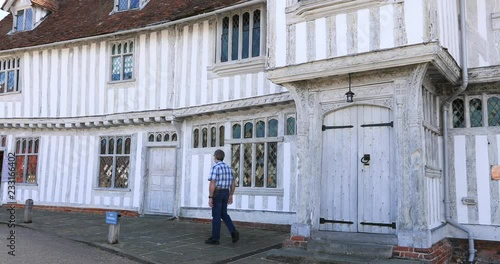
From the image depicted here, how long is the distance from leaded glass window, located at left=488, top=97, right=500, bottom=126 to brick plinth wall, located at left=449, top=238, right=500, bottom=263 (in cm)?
207

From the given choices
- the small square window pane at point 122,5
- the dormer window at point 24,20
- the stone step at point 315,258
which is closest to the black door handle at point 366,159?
the stone step at point 315,258

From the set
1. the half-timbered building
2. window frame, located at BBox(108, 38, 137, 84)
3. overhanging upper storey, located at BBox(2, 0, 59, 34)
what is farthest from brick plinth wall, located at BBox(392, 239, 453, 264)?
overhanging upper storey, located at BBox(2, 0, 59, 34)

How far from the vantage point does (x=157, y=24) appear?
40.8 ft

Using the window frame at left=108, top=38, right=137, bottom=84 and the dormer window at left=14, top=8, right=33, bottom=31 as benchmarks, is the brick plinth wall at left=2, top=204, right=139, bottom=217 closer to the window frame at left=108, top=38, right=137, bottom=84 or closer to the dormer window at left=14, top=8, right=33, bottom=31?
the window frame at left=108, top=38, right=137, bottom=84

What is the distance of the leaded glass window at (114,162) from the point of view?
13.8 metres

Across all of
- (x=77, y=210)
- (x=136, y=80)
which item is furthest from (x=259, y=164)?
(x=77, y=210)

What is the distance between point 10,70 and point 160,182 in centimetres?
729

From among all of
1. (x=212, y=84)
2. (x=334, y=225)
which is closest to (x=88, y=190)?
(x=212, y=84)

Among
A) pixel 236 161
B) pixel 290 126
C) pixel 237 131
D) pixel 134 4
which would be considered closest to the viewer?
pixel 290 126

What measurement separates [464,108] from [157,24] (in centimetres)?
798

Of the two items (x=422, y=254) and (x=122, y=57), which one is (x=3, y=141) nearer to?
(x=122, y=57)

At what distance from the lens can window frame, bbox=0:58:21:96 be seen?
15.7m

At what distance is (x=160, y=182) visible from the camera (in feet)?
43.0

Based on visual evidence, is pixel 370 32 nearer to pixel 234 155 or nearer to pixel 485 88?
pixel 485 88
